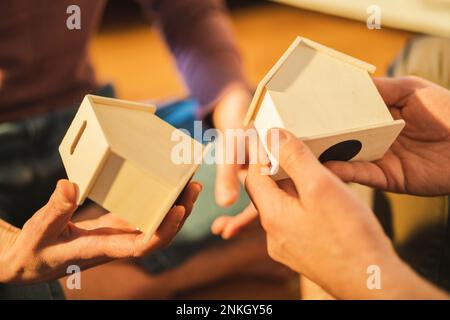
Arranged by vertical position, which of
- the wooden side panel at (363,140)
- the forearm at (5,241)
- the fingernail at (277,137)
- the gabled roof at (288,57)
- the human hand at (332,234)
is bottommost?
the forearm at (5,241)

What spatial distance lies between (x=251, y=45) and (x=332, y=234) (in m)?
1.39

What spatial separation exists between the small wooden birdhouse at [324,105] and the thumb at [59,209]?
8.8 inches

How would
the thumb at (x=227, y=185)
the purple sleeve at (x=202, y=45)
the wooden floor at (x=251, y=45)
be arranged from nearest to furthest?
the thumb at (x=227, y=185) → the purple sleeve at (x=202, y=45) → the wooden floor at (x=251, y=45)

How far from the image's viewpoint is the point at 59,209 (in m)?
0.51

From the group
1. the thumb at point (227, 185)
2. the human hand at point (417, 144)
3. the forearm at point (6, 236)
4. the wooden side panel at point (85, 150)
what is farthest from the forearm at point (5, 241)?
the human hand at point (417, 144)

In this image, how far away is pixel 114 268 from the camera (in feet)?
2.63

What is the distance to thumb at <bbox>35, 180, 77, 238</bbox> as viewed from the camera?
50 cm

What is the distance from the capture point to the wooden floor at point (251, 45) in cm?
163

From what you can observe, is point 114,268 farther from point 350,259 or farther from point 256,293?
point 350,259

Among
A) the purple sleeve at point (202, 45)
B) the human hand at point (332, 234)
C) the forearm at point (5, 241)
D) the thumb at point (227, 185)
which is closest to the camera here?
the human hand at point (332, 234)

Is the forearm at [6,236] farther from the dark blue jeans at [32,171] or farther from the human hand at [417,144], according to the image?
the human hand at [417,144]

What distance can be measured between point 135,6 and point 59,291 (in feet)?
5.01

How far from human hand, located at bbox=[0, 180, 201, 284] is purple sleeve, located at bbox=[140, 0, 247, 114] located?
1.48 ft

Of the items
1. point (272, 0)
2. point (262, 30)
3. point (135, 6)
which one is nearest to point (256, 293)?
point (262, 30)
